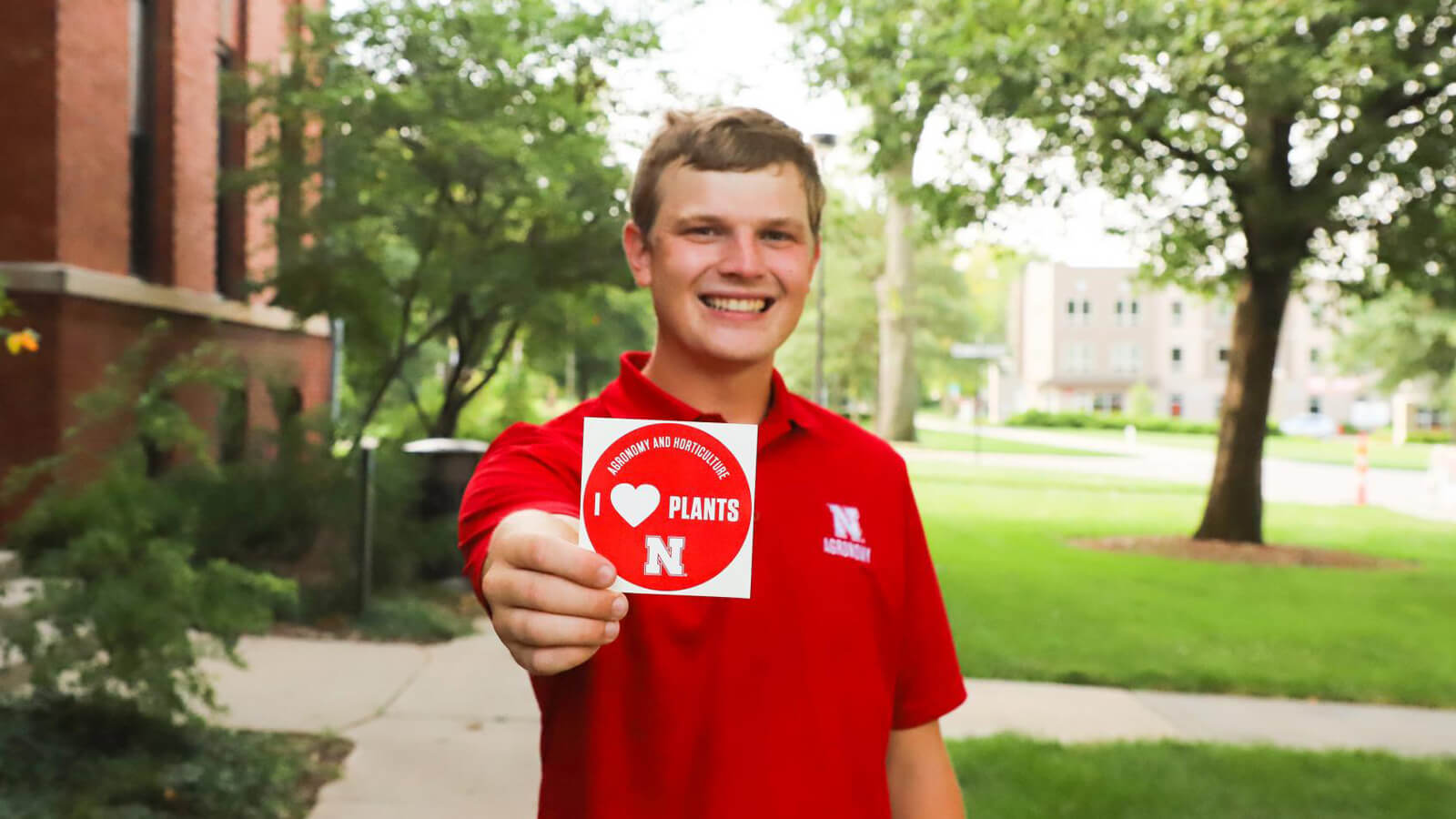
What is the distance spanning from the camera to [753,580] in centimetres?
176

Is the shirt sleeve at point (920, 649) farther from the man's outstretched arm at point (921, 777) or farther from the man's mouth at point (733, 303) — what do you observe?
the man's mouth at point (733, 303)

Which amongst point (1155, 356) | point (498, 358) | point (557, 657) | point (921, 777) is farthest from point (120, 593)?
point (1155, 356)

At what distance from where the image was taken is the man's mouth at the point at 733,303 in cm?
191

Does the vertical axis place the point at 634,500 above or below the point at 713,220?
below

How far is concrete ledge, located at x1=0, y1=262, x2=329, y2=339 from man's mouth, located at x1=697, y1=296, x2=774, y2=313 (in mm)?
6372

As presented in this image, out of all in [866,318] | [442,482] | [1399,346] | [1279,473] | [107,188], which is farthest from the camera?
[866,318]

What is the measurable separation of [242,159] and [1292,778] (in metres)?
11.8

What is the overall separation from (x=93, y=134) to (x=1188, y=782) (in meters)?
9.11

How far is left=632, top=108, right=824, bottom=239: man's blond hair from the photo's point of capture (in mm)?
1877

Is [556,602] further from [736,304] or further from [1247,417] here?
[1247,417]

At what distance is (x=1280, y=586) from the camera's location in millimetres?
10922

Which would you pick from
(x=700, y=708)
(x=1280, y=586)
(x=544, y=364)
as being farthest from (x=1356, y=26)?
(x=700, y=708)

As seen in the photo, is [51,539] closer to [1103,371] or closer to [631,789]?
[631,789]

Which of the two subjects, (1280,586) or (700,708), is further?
(1280,586)
